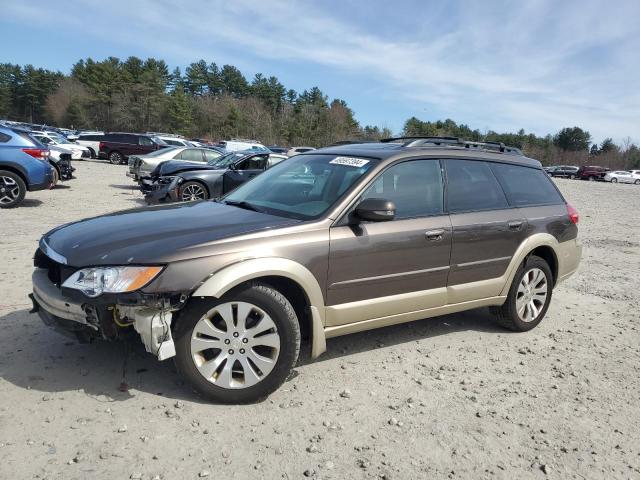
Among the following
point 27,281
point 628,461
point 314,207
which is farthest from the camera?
point 27,281

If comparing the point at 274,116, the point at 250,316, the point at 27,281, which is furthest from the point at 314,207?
the point at 274,116

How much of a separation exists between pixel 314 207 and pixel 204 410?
1613 mm

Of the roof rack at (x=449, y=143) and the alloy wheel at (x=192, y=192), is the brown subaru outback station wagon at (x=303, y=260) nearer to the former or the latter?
the roof rack at (x=449, y=143)

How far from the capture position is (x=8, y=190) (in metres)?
10.4

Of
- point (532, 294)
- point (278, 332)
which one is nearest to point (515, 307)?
point (532, 294)

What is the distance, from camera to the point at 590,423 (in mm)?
3305

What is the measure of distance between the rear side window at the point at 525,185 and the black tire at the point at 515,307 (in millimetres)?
589

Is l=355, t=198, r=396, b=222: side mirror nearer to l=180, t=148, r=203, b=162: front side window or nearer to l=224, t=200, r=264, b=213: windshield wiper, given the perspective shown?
l=224, t=200, r=264, b=213: windshield wiper

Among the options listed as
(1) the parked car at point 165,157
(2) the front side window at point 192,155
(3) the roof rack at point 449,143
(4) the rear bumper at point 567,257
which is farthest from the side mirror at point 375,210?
(2) the front side window at point 192,155

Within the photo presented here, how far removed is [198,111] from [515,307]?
2977 inches

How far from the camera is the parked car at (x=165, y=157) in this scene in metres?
15.8

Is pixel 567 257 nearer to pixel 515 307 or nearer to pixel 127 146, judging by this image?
pixel 515 307

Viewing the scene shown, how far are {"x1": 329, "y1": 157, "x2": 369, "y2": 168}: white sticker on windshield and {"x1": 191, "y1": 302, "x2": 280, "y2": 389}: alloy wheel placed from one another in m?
1.53

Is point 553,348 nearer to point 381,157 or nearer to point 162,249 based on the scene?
point 381,157
